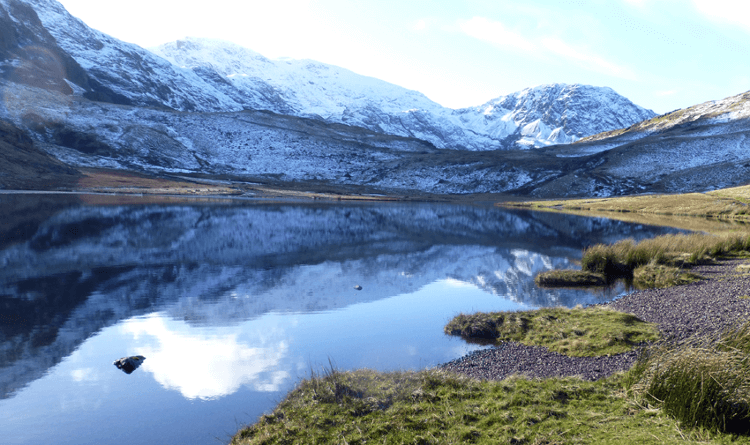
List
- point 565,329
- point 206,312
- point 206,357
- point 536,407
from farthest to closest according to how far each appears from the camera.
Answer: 1. point 206,312
2. point 565,329
3. point 206,357
4. point 536,407

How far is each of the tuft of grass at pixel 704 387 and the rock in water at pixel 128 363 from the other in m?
12.2

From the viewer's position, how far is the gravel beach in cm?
1117

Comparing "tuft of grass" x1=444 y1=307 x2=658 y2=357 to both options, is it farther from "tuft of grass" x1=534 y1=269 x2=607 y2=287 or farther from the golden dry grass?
the golden dry grass

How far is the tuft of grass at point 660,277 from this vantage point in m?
22.0

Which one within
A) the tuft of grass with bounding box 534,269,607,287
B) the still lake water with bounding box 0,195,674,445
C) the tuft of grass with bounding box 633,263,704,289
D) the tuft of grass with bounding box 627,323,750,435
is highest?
the tuft of grass with bounding box 627,323,750,435

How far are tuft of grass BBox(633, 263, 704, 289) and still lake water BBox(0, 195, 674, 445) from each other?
2.94m

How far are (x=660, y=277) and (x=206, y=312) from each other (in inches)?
871

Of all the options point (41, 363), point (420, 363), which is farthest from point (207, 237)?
point (420, 363)

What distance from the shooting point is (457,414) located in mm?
8234

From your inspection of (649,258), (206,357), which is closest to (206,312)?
(206,357)

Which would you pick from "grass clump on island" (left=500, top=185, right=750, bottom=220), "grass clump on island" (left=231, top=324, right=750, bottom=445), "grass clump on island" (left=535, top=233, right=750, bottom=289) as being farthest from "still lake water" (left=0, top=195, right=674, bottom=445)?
"grass clump on island" (left=500, top=185, right=750, bottom=220)

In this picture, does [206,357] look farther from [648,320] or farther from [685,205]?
[685,205]

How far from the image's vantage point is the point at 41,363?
1239 cm

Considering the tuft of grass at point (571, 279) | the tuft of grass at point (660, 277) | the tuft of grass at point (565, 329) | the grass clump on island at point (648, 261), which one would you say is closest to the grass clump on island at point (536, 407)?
the tuft of grass at point (565, 329)
